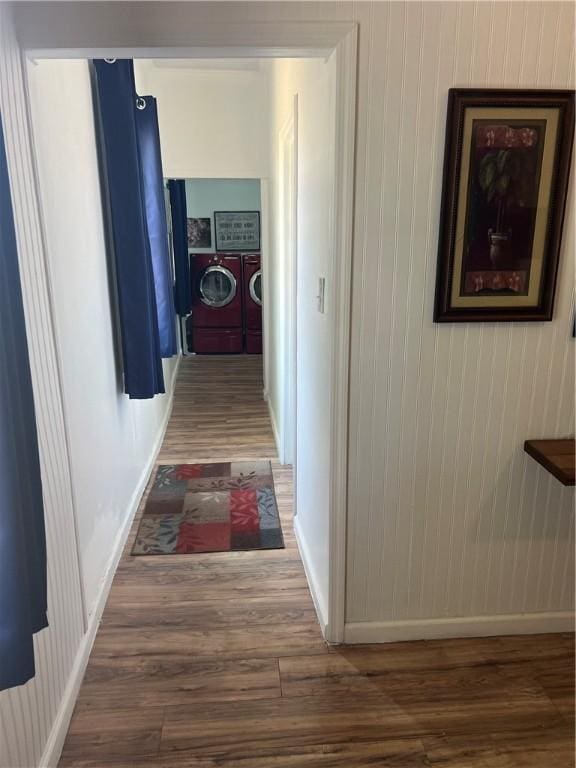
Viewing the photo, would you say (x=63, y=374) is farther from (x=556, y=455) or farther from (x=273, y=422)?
(x=273, y=422)

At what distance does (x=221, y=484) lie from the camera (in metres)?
3.39

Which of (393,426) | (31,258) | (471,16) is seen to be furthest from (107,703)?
(471,16)

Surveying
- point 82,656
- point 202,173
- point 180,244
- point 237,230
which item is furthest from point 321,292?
point 237,230

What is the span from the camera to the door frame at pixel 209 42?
1.51m

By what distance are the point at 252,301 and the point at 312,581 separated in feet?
16.1

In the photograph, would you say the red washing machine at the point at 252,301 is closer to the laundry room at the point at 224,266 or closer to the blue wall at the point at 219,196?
the laundry room at the point at 224,266

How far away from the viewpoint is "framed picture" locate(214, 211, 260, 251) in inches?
278

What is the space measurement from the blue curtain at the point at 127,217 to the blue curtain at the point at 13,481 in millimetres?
1387

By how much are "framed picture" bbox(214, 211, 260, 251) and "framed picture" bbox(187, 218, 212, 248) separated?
0.10 metres

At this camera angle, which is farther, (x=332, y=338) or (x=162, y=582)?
(x=162, y=582)

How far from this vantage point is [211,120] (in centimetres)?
427

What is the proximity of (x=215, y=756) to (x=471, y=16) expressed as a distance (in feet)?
7.21

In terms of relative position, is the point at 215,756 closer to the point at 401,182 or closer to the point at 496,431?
the point at 496,431

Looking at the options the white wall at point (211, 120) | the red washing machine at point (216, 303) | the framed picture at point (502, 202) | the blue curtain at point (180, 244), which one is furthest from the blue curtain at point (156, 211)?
the red washing machine at point (216, 303)
